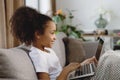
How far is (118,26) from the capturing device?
4.19 m

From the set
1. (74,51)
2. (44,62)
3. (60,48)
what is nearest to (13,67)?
(44,62)

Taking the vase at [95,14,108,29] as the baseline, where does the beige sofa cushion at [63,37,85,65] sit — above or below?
below

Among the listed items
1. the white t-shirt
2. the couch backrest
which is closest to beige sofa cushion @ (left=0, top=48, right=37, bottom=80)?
the white t-shirt

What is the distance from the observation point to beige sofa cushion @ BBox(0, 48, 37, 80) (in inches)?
49.3

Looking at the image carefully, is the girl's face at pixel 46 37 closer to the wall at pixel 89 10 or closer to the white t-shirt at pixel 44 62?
the white t-shirt at pixel 44 62

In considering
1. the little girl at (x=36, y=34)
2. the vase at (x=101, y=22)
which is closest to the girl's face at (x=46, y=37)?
the little girl at (x=36, y=34)

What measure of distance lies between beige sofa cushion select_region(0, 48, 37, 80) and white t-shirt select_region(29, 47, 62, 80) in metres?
0.08

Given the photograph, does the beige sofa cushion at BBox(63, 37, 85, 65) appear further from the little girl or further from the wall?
the wall

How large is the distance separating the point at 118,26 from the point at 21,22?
9.84ft

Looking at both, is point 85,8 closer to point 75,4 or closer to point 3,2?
point 75,4

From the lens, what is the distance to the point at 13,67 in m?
1.25

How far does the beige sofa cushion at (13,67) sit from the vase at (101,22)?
2887 millimetres

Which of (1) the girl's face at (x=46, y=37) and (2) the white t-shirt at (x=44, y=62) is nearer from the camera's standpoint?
(2) the white t-shirt at (x=44, y=62)

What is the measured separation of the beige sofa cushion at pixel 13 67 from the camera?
1.25 meters
